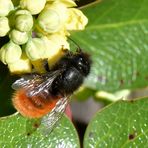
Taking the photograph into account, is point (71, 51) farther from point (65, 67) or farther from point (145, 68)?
point (145, 68)

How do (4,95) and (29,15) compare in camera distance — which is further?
(4,95)

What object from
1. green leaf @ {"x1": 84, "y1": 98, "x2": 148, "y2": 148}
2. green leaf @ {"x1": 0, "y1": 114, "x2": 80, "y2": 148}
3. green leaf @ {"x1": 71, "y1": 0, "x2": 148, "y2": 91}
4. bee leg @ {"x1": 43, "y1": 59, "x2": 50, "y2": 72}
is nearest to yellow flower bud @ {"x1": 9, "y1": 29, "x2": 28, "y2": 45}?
bee leg @ {"x1": 43, "y1": 59, "x2": 50, "y2": 72}

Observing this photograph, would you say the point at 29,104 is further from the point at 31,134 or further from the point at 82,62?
the point at 82,62

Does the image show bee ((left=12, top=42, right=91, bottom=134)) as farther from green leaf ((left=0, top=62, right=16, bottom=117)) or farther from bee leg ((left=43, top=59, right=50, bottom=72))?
green leaf ((left=0, top=62, right=16, bottom=117))

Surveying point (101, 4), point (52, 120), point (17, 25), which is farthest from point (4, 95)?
point (101, 4)

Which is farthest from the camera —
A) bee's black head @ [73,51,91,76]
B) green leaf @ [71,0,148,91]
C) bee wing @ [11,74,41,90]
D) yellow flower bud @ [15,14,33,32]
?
green leaf @ [71,0,148,91]

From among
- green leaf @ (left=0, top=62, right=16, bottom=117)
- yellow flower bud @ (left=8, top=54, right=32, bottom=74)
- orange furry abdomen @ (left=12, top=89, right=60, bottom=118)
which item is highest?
yellow flower bud @ (left=8, top=54, right=32, bottom=74)

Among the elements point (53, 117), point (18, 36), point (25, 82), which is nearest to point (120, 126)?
point (53, 117)
